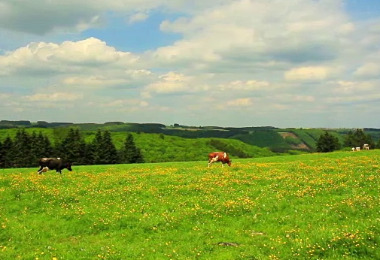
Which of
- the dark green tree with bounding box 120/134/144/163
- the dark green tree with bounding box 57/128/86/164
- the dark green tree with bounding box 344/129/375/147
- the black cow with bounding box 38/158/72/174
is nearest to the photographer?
the black cow with bounding box 38/158/72/174

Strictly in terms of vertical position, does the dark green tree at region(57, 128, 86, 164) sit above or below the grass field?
below

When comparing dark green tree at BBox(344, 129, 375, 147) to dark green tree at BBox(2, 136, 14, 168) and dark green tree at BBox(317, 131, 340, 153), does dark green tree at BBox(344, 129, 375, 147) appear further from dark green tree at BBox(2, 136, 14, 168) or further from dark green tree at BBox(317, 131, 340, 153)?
dark green tree at BBox(2, 136, 14, 168)

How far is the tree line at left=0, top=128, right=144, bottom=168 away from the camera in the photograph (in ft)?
348

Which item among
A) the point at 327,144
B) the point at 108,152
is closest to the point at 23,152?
the point at 108,152

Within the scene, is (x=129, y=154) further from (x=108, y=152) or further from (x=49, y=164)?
(x=49, y=164)

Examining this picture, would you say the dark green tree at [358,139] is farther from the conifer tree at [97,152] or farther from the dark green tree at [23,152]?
the dark green tree at [23,152]

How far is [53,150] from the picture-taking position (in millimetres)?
113625

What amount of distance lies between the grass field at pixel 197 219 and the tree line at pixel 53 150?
87511mm

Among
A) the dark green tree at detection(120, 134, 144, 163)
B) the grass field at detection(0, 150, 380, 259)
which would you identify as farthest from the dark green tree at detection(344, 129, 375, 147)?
the grass field at detection(0, 150, 380, 259)

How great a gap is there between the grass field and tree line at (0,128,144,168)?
3445 inches

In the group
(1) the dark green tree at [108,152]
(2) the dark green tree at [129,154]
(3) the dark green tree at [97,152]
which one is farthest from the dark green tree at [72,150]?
(2) the dark green tree at [129,154]

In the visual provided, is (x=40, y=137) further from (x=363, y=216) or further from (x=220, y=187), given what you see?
(x=363, y=216)

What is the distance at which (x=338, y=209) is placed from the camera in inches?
688

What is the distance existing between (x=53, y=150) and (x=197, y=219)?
107 meters
